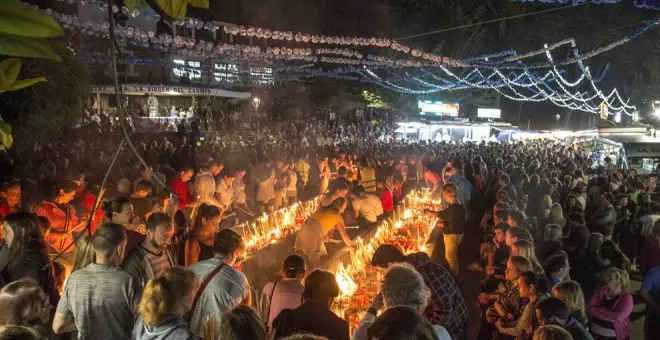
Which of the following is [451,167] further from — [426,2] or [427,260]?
[426,2]

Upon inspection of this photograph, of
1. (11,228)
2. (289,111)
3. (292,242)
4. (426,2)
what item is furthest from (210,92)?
(11,228)

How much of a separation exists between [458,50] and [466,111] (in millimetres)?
13400

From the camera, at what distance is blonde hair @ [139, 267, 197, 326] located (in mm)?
2939

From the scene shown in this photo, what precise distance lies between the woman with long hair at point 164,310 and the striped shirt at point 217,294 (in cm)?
69

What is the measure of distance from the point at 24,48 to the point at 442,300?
11.5ft

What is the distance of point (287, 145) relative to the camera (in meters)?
24.0

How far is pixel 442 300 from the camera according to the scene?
3979 millimetres

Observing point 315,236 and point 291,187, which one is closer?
point 315,236

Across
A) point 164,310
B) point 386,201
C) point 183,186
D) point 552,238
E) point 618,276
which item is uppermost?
point 164,310

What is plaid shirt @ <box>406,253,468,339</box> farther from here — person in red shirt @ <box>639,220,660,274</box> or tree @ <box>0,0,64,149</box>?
person in red shirt @ <box>639,220,660,274</box>

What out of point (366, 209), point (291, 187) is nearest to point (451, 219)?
point (366, 209)

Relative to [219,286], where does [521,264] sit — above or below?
below

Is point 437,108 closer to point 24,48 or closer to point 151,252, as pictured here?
point 151,252

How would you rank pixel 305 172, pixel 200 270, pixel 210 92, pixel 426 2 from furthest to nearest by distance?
1. pixel 426 2
2. pixel 210 92
3. pixel 305 172
4. pixel 200 270
